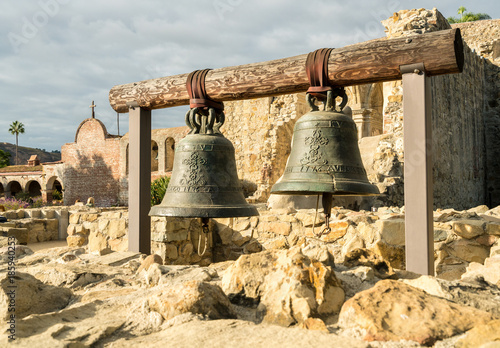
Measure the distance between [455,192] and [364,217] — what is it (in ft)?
19.0

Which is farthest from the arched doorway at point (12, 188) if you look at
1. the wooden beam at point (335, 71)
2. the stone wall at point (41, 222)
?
the wooden beam at point (335, 71)

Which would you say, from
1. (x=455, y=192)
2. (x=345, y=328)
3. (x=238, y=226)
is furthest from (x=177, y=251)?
(x=455, y=192)

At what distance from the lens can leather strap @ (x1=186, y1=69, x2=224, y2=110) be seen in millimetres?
2677

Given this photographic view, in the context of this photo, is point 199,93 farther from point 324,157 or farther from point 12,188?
point 12,188

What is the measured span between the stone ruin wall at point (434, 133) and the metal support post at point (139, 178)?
4736mm

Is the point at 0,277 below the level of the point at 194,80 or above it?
below

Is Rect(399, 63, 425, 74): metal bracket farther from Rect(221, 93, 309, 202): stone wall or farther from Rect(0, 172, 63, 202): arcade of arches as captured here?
Rect(0, 172, 63, 202): arcade of arches

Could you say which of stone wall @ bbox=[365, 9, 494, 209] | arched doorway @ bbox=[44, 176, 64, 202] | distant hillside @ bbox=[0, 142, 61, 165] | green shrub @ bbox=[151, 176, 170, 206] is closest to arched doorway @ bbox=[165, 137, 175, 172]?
green shrub @ bbox=[151, 176, 170, 206]

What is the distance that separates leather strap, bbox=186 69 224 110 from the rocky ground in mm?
1127

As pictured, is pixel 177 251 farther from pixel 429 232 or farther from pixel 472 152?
pixel 472 152

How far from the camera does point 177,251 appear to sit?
5.39m

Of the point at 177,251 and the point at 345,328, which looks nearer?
the point at 345,328

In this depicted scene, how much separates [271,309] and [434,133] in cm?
704

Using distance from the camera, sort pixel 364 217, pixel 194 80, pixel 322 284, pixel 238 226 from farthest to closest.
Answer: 1. pixel 238 226
2. pixel 364 217
3. pixel 194 80
4. pixel 322 284
